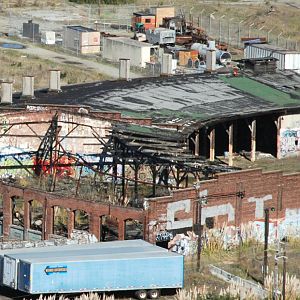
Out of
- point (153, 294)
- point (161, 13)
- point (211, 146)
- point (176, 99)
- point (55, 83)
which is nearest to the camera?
point (153, 294)

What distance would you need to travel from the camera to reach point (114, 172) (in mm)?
75625

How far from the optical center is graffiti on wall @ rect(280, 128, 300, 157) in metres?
93.7

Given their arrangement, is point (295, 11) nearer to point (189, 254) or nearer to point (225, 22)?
point (225, 22)

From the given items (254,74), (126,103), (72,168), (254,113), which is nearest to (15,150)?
(72,168)

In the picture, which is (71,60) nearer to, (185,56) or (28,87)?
(185,56)

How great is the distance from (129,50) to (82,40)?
570 centimetres

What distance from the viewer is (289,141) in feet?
309

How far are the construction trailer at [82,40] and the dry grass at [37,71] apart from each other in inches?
180

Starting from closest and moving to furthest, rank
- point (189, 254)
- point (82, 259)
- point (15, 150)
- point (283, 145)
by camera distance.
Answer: point (82, 259), point (189, 254), point (15, 150), point (283, 145)

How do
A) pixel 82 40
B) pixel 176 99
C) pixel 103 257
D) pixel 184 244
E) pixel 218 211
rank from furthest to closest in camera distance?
pixel 82 40, pixel 176 99, pixel 218 211, pixel 184 244, pixel 103 257

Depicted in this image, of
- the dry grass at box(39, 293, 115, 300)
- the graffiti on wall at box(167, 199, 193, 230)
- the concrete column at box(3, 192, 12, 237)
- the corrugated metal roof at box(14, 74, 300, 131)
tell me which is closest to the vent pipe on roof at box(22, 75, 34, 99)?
the corrugated metal roof at box(14, 74, 300, 131)

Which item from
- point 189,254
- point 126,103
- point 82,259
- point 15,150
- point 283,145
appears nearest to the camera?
point 82,259

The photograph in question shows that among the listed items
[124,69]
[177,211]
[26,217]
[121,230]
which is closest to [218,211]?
[177,211]

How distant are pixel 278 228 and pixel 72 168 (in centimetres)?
1195
